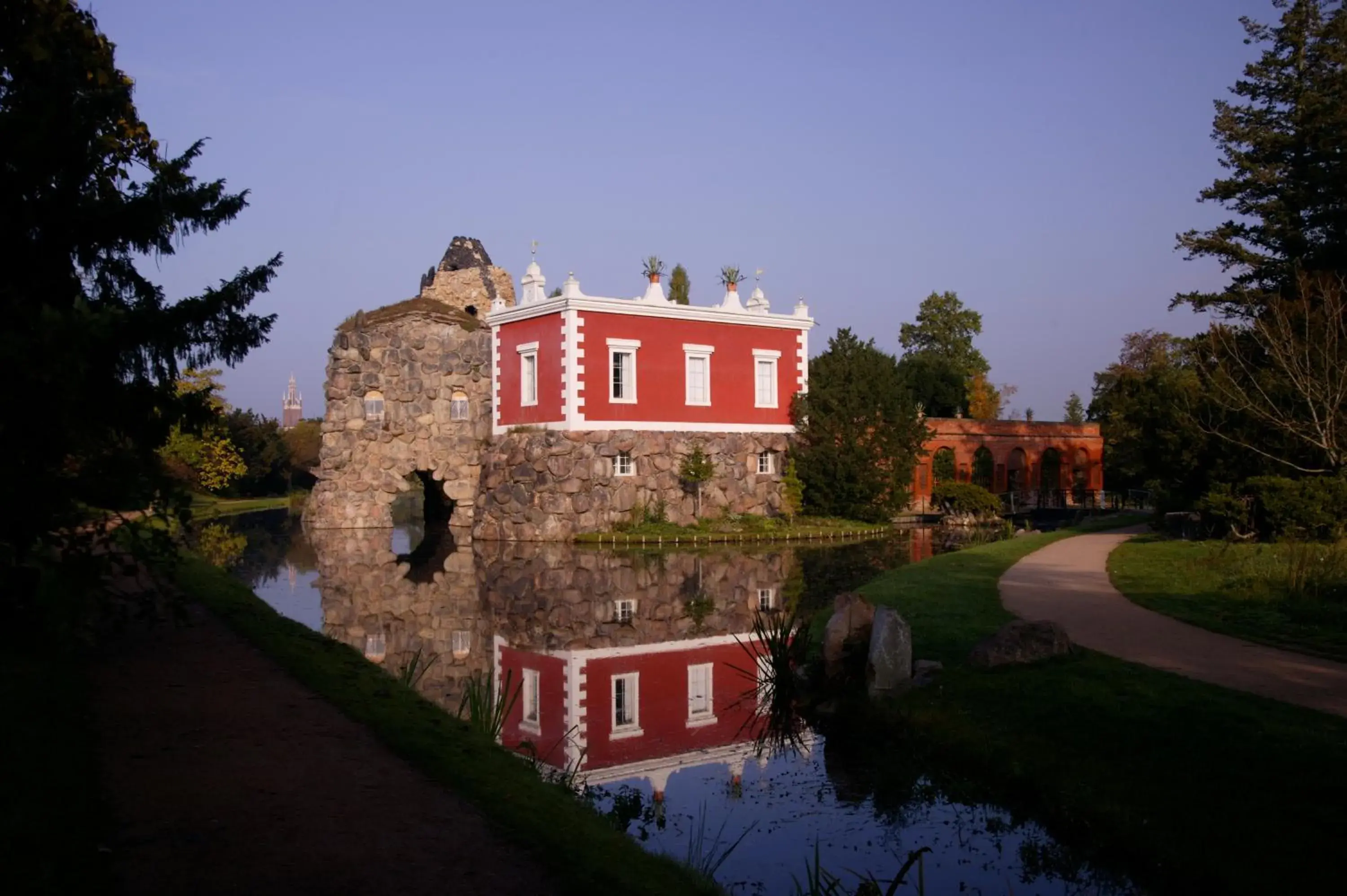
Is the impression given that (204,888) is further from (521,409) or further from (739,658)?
(521,409)

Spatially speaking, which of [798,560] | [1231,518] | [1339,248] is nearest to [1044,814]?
[1231,518]

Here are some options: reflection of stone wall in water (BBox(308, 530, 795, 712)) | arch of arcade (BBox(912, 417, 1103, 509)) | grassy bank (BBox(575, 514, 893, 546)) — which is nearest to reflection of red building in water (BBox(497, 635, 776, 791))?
reflection of stone wall in water (BBox(308, 530, 795, 712))

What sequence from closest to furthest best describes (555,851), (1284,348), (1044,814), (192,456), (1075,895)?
(555,851) → (1075,895) → (1044,814) → (1284,348) → (192,456)

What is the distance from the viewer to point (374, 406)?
34.7 m

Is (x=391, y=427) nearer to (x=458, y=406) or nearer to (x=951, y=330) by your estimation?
(x=458, y=406)

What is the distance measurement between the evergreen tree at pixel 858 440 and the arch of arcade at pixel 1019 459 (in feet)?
16.6

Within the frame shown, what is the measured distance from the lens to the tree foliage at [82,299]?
24.1ft

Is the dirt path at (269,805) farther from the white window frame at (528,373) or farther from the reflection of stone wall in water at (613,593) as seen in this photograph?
the white window frame at (528,373)

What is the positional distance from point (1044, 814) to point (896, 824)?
3.46ft

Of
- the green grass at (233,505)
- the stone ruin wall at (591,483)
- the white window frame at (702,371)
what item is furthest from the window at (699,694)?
the green grass at (233,505)

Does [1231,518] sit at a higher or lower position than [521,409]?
lower

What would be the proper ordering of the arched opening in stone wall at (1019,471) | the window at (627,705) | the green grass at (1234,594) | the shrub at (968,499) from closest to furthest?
the window at (627,705) < the green grass at (1234,594) < the shrub at (968,499) < the arched opening in stone wall at (1019,471)

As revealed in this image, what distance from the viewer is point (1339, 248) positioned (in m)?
24.0

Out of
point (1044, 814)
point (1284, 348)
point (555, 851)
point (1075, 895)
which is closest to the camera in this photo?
point (555, 851)
